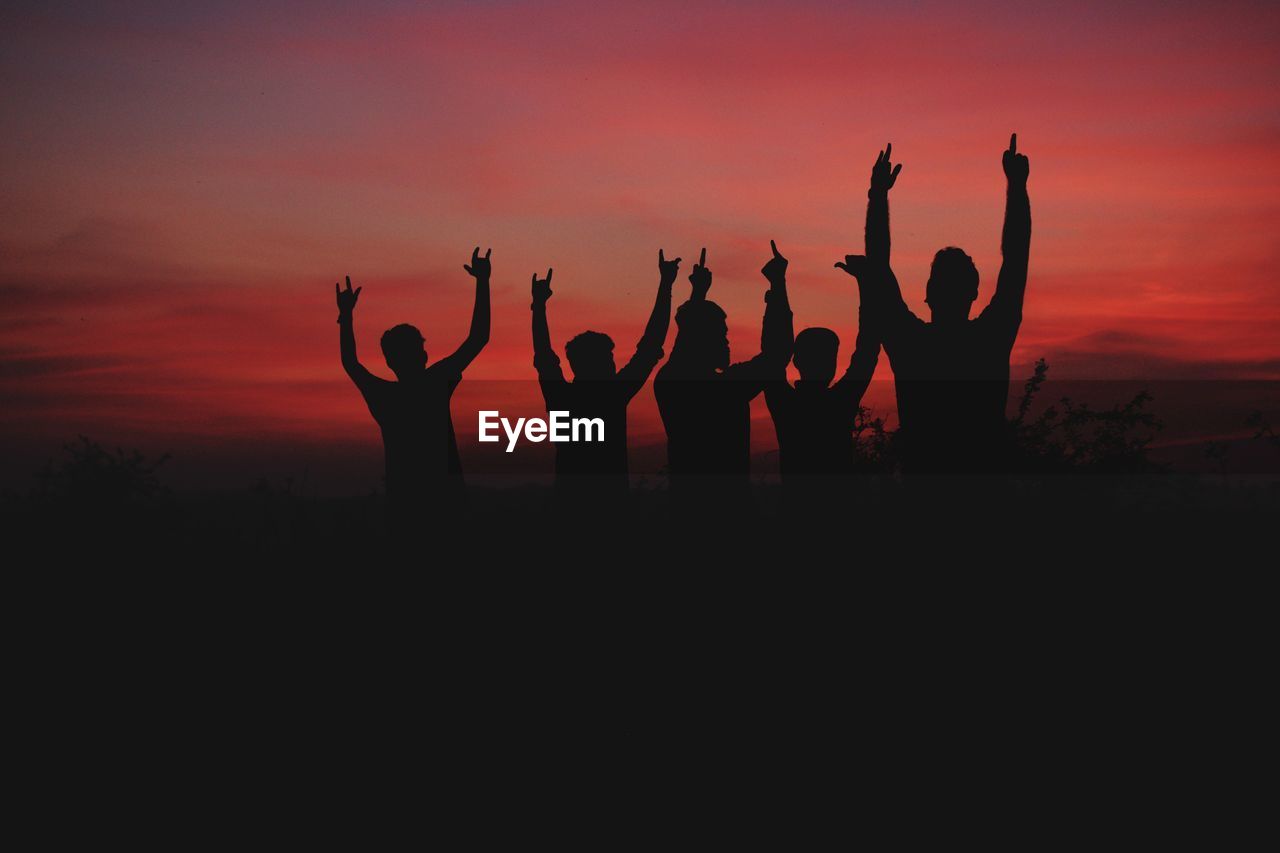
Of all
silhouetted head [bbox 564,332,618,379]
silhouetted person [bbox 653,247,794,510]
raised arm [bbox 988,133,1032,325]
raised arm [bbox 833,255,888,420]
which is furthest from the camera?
silhouetted head [bbox 564,332,618,379]

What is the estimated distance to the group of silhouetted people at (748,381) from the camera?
979cm

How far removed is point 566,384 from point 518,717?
3.19m

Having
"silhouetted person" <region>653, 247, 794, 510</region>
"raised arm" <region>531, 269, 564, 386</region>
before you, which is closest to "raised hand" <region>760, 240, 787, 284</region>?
"silhouetted person" <region>653, 247, 794, 510</region>

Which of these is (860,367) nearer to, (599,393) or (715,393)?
(715,393)

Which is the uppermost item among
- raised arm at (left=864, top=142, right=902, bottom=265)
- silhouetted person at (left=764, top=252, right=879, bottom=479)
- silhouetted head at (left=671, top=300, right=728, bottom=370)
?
raised arm at (left=864, top=142, right=902, bottom=265)

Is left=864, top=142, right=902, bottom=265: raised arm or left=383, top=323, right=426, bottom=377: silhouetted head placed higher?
left=864, top=142, right=902, bottom=265: raised arm

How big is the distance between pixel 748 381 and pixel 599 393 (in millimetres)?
1436

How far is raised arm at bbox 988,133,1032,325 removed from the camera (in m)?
9.61

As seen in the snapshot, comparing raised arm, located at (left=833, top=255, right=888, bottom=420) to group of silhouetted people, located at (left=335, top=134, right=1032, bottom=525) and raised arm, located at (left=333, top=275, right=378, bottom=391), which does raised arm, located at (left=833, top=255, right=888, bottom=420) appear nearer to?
group of silhouetted people, located at (left=335, top=134, right=1032, bottom=525)

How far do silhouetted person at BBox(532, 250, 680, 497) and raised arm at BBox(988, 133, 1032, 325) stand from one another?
3218 millimetres

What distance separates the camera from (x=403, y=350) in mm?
11812

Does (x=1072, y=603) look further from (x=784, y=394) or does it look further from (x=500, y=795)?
(x=500, y=795)

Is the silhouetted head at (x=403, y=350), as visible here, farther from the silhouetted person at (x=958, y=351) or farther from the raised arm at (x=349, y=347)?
the silhouetted person at (x=958, y=351)

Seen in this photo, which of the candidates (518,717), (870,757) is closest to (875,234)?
(870,757)
